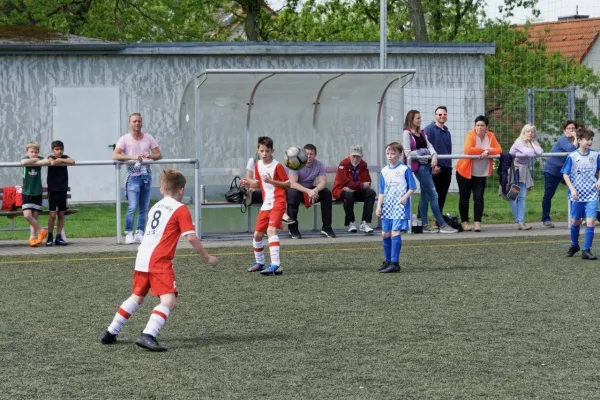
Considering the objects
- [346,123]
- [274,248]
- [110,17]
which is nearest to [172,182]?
[274,248]

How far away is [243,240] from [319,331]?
8100 millimetres

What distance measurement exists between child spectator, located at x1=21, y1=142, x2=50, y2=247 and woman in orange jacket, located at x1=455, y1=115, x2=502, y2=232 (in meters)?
6.12

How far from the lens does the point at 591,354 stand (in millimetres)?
8352

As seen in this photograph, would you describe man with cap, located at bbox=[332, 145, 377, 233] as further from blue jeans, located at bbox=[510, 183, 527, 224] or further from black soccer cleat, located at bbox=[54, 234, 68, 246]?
black soccer cleat, located at bbox=[54, 234, 68, 246]

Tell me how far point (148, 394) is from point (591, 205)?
28.0ft

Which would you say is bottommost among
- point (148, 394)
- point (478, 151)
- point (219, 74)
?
point (148, 394)

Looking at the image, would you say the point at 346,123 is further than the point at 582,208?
Yes

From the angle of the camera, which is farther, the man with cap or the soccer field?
the man with cap

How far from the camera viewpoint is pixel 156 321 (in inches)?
342

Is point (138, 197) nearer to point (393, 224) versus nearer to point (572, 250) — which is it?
point (393, 224)

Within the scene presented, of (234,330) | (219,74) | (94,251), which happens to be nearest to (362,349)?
(234,330)

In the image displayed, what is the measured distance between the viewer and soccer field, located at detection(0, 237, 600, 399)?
24.4 ft

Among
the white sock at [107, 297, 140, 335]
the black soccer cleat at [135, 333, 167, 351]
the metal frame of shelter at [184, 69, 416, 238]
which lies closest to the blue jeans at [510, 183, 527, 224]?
the metal frame of shelter at [184, 69, 416, 238]

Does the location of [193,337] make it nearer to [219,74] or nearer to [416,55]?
[219,74]
